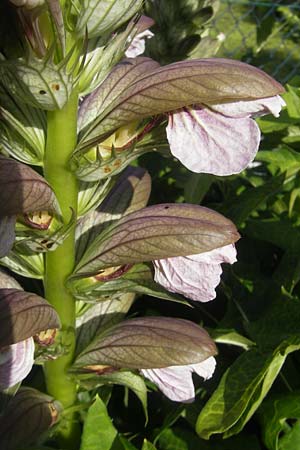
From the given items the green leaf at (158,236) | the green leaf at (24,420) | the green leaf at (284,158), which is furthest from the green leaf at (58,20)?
the green leaf at (284,158)

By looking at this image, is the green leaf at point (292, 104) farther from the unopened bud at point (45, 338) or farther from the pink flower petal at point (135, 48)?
the unopened bud at point (45, 338)

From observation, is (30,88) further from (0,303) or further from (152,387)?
(152,387)

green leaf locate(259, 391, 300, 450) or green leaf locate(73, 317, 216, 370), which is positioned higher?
green leaf locate(73, 317, 216, 370)

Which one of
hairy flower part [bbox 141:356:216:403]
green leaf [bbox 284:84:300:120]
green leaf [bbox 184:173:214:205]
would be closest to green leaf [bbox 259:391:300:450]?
hairy flower part [bbox 141:356:216:403]

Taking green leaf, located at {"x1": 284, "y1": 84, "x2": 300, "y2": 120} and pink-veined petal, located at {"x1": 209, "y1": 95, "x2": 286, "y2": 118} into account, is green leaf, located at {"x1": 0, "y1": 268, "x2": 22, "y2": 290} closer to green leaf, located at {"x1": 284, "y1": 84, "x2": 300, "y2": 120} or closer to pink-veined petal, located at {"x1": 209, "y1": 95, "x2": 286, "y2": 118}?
pink-veined petal, located at {"x1": 209, "y1": 95, "x2": 286, "y2": 118}

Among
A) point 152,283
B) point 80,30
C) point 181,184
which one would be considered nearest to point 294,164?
point 181,184
